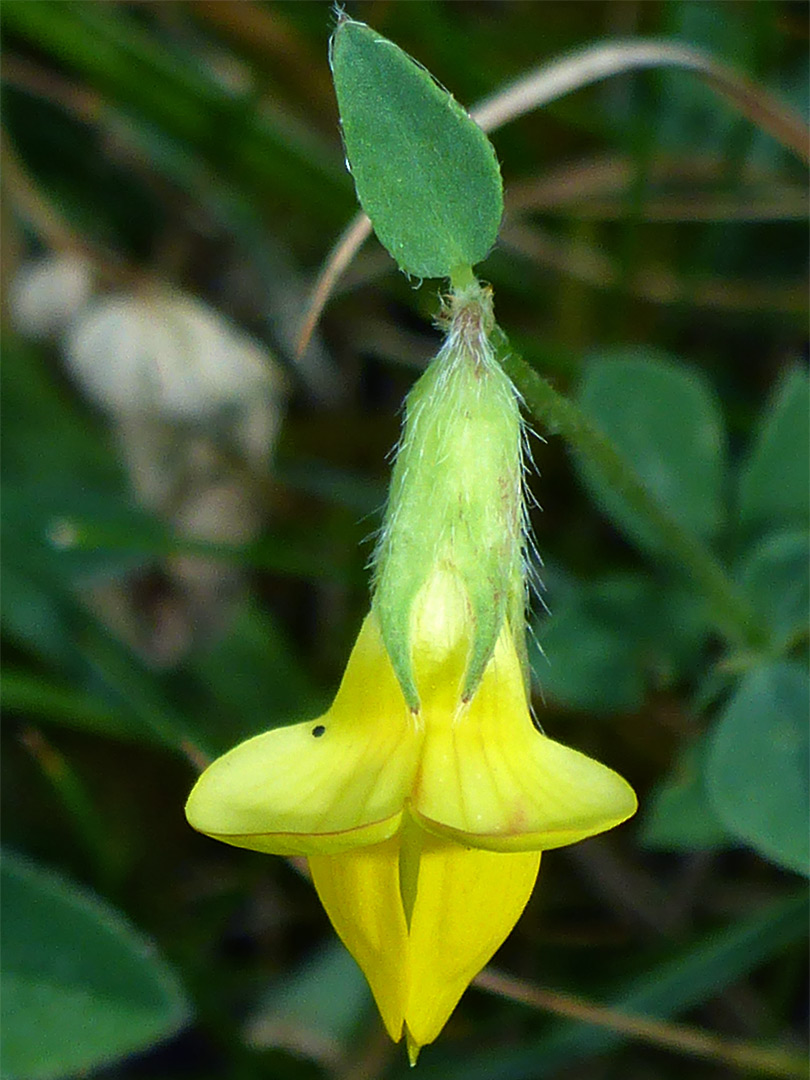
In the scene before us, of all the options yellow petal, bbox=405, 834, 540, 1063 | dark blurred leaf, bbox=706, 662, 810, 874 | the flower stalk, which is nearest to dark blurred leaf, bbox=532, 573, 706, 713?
dark blurred leaf, bbox=706, 662, 810, 874

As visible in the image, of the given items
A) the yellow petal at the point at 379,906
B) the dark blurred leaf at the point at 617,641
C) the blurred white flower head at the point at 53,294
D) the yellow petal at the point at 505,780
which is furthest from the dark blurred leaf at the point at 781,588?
the blurred white flower head at the point at 53,294

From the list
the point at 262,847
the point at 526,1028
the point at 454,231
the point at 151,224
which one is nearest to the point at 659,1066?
the point at 526,1028

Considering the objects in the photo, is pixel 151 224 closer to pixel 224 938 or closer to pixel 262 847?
pixel 224 938

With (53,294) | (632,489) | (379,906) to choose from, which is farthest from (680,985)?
(53,294)

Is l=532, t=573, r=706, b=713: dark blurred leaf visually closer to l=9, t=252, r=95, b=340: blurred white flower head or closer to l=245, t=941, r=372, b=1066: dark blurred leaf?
l=245, t=941, r=372, b=1066: dark blurred leaf

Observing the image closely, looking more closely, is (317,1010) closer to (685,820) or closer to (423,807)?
(685,820)
